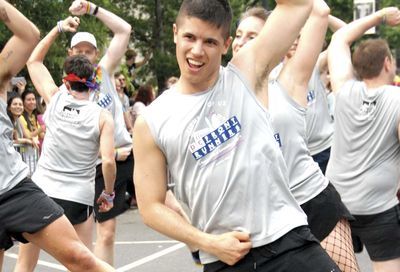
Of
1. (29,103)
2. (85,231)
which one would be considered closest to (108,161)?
(85,231)

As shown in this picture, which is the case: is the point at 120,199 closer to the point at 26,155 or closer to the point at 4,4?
the point at 4,4

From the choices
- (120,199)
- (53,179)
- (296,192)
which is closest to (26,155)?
(120,199)

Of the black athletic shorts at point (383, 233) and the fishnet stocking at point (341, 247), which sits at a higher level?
the fishnet stocking at point (341, 247)

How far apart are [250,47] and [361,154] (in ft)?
7.56

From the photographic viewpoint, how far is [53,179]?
6.46 m

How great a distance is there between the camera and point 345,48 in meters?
5.67

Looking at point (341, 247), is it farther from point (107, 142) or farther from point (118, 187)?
point (118, 187)

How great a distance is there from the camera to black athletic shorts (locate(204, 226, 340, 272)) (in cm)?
325

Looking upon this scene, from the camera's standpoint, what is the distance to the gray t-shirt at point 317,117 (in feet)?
21.9

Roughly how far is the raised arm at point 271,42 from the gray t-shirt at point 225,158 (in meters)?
0.12

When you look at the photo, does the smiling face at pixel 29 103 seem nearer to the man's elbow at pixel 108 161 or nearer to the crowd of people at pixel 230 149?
the crowd of people at pixel 230 149

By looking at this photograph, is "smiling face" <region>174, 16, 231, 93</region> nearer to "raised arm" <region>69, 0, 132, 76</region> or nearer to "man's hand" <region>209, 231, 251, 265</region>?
"man's hand" <region>209, 231, 251, 265</region>

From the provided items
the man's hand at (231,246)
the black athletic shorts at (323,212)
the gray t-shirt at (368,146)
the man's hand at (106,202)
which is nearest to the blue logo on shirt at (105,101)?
the man's hand at (106,202)

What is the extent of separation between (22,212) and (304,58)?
2.03 metres
